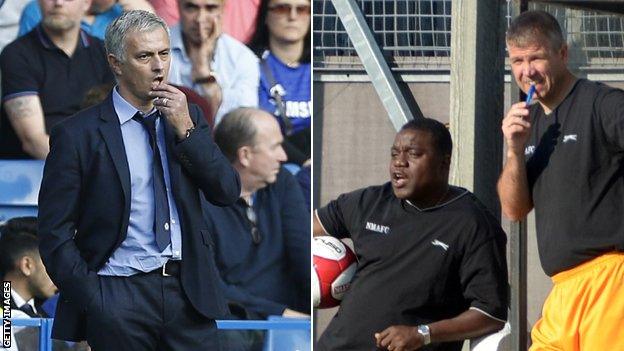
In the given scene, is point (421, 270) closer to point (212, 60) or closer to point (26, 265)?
point (212, 60)

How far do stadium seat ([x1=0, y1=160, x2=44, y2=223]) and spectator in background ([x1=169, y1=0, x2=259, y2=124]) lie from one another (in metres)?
0.63

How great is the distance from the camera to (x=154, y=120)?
4547 mm

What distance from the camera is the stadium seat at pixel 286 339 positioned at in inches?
183

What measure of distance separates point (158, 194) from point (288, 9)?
2.68 ft

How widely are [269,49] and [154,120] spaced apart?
0.50 metres

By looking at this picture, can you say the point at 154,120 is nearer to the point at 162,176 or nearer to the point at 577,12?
the point at 162,176

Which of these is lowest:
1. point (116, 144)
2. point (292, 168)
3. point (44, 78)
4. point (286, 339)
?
point (286, 339)

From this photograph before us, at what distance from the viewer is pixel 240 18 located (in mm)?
4648

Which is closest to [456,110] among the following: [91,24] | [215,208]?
[215,208]

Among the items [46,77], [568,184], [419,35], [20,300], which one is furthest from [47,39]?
[568,184]

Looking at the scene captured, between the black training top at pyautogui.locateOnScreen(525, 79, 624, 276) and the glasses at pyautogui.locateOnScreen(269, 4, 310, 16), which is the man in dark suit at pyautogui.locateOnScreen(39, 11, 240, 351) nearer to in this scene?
the glasses at pyautogui.locateOnScreen(269, 4, 310, 16)

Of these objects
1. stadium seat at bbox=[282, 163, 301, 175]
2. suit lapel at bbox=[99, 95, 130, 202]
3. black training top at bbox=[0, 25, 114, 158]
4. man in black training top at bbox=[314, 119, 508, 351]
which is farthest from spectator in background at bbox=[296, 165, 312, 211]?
black training top at bbox=[0, 25, 114, 158]

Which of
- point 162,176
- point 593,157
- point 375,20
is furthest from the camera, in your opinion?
point 375,20

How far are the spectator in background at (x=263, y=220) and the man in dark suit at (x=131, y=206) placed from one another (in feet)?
0.38
